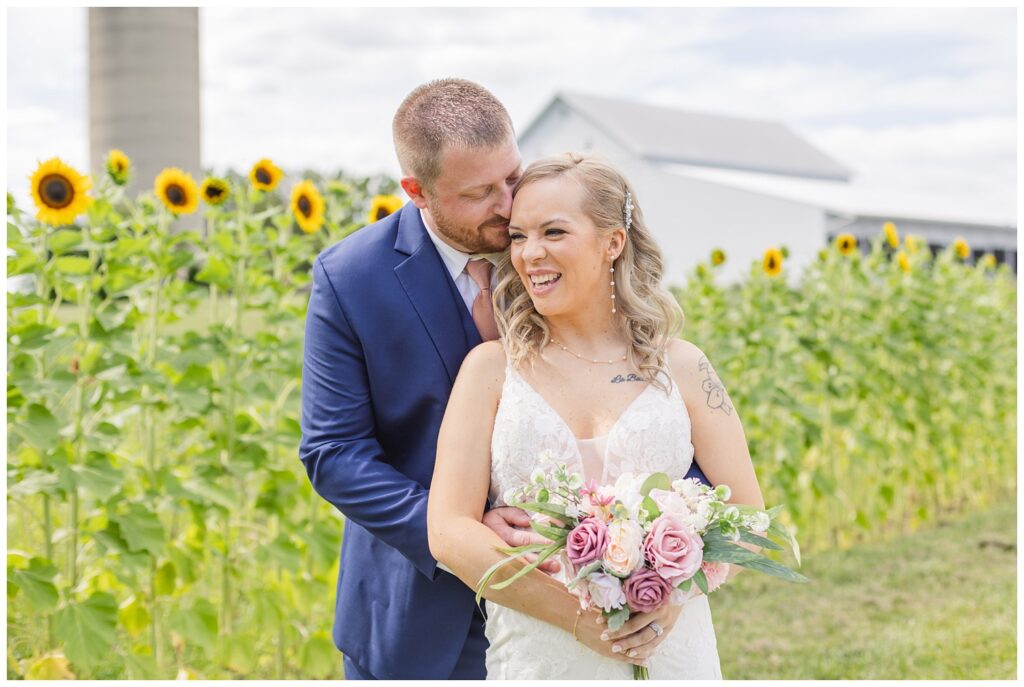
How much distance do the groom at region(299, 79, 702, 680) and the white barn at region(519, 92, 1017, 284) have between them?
13.7m

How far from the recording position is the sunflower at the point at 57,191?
3.67m

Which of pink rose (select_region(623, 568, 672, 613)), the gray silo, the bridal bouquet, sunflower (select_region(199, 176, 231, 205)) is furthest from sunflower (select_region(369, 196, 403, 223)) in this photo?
the gray silo

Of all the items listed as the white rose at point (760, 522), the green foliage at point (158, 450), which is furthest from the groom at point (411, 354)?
the green foliage at point (158, 450)

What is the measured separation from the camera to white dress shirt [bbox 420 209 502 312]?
2635 millimetres

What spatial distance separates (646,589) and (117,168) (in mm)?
2731

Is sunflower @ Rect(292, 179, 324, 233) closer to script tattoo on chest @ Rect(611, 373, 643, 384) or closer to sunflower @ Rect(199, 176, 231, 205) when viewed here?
sunflower @ Rect(199, 176, 231, 205)

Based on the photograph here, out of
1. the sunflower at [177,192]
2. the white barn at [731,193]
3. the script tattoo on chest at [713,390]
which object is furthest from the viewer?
the white barn at [731,193]

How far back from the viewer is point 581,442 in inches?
93.0

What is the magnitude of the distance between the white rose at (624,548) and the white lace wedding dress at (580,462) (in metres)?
0.32

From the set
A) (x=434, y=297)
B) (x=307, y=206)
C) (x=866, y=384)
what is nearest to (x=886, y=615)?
(x=866, y=384)

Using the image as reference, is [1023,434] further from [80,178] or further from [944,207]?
[944,207]

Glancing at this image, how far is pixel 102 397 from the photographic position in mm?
3801

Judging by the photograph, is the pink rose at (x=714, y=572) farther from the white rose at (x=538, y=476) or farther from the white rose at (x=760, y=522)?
the white rose at (x=538, y=476)

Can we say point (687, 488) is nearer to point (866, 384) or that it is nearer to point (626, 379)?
point (626, 379)
